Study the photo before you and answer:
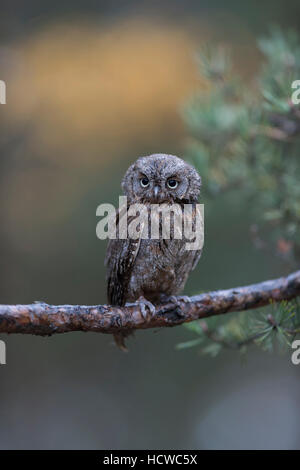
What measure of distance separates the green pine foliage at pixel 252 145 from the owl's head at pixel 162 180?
9.5 inches

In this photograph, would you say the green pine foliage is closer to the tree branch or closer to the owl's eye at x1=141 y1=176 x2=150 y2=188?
the tree branch

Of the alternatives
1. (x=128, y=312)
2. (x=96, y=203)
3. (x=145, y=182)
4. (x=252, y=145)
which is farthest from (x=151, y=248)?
(x=96, y=203)

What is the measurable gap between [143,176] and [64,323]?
734 millimetres

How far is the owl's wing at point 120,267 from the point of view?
196cm

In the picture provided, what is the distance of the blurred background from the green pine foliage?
157cm

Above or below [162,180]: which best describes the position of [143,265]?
below

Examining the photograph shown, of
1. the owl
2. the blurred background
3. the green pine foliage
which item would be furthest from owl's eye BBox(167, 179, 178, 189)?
the blurred background

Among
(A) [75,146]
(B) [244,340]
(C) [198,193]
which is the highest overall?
(A) [75,146]

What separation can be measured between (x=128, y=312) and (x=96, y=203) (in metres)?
2.32

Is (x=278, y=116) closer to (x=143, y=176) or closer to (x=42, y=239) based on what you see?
(x=143, y=176)

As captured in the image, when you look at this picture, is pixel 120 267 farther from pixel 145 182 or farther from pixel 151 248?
pixel 145 182

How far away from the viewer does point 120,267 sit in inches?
Result: 78.2

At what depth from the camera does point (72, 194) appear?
441 centimetres
